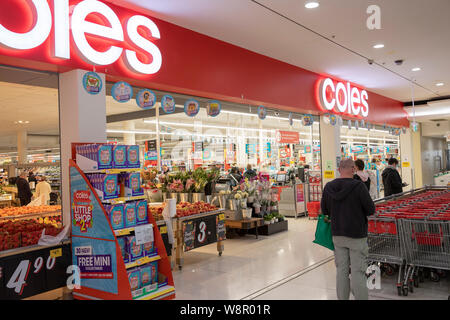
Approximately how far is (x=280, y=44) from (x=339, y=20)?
4.29ft

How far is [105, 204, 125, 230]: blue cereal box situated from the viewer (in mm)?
4055

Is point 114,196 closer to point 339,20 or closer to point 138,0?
point 138,0

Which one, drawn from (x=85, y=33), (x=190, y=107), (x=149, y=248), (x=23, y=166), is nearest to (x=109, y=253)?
(x=149, y=248)

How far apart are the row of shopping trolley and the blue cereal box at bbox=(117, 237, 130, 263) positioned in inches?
115

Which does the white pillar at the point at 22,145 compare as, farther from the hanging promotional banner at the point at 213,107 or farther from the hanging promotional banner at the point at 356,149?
the hanging promotional banner at the point at 356,149

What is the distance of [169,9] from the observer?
539 centimetres

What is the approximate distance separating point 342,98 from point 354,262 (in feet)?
24.5

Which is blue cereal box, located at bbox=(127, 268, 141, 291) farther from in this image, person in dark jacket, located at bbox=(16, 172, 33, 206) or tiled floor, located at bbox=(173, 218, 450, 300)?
person in dark jacket, located at bbox=(16, 172, 33, 206)

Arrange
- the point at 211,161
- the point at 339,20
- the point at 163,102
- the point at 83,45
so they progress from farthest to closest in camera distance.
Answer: the point at 211,161
the point at 339,20
the point at 163,102
the point at 83,45

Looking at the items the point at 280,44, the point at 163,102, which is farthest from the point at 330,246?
the point at 280,44

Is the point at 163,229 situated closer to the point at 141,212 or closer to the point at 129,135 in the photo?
the point at 141,212

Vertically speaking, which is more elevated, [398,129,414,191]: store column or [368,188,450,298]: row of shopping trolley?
[398,129,414,191]: store column

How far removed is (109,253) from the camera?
12.9 feet

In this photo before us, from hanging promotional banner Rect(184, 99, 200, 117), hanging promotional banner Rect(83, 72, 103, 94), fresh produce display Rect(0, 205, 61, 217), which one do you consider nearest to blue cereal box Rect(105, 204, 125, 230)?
hanging promotional banner Rect(83, 72, 103, 94)
